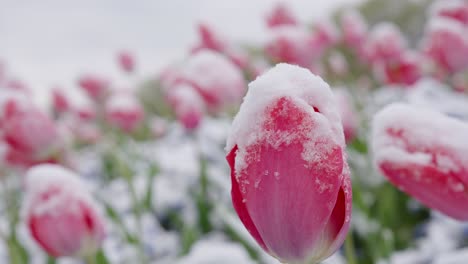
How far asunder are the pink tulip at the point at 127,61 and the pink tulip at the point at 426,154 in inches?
64.3

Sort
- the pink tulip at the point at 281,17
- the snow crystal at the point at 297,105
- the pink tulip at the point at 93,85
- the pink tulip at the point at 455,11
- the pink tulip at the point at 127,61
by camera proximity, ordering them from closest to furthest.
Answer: the snow crystal at the point at 297,105, the pink tulip at the point at 455,11, the pink tulip at the point at 281,17, the pink tulip at the point at 93,85, the pink tulip at the point at 127,61

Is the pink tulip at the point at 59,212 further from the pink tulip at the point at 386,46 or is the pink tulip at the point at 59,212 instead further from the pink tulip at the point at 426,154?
the pink tulip at the point at 386,46

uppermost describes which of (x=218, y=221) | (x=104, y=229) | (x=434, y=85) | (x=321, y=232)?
(x=434, y=85)

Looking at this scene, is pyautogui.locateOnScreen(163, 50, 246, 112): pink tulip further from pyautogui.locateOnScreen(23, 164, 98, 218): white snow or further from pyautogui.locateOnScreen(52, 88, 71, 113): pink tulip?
pyautogui.locateOnScreen(52, 88, 71, 113): pink tulip

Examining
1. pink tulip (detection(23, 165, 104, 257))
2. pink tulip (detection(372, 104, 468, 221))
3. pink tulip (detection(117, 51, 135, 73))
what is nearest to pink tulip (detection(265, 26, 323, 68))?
pink tulip (detection(23, 165, 104, 257))

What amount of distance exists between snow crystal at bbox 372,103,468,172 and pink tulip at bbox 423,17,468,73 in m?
0.64

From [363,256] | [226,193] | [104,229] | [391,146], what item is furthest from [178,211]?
[391,146]

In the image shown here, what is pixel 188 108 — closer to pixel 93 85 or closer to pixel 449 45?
pixel 449 45

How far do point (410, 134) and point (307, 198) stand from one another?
0.10 meters

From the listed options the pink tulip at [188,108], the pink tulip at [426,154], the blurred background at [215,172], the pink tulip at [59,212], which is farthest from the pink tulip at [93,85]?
the pink tulip at [426,154]

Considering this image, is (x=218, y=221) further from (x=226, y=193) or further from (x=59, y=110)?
(x=59, y=110)

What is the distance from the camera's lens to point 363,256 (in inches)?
38.9

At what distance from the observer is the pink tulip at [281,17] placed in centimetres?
132

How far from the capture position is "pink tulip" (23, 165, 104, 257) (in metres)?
0.50
